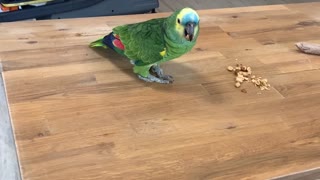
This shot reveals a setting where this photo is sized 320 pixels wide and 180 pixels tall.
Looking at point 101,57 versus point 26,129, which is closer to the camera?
point 26,129

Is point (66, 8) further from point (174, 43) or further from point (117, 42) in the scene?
point (174, 43)

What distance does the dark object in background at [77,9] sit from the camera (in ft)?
4.85

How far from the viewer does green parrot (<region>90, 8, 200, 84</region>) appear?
2.60 ft

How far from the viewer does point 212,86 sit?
91cm

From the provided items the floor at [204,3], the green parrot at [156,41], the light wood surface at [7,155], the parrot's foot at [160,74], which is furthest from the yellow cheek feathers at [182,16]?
the floor at [204,3]

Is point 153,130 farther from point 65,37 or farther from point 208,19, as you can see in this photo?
point 208,19

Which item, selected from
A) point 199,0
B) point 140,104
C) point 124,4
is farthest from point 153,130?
point 199,0

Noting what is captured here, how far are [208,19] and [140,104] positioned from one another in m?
0.47

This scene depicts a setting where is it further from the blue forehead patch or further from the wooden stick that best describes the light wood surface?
the wooden stick

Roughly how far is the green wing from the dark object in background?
2.35ft

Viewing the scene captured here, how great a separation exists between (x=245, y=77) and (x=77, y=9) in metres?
0.86

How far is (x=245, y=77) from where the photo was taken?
3.11ft

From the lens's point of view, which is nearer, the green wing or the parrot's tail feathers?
the green wing

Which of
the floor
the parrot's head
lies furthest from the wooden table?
the floor
